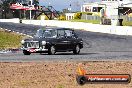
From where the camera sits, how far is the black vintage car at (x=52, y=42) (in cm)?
2480

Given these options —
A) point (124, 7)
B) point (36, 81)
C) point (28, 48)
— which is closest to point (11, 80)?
point (36, 81)

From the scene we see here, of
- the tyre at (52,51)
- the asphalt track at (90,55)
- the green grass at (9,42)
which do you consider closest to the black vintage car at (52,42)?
the tyre at (52,51)

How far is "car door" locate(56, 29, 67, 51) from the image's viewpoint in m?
25.3

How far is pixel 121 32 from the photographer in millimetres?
55344

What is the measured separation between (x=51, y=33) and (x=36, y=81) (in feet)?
45.6

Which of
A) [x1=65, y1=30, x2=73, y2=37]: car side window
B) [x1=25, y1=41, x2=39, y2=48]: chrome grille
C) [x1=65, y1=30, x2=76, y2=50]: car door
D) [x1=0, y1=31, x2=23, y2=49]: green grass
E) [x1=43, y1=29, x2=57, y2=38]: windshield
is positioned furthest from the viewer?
[x1=0, y1=31, x2=23, y2=49]: green grass

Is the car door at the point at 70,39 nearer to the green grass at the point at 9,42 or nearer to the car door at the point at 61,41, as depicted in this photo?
the car door at the point at 61,41

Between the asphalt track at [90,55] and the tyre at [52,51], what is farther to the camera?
the tyre at [52,51]

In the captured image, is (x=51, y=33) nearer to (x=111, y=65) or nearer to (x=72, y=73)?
(x=111, y=65)

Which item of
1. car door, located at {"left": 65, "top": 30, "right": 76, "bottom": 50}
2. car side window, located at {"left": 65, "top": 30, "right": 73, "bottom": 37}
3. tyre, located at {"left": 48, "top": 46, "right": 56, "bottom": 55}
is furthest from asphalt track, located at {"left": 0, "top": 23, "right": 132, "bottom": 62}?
car side window, located at {"left": 65, "top": 30, "right": 73, "bottom": 37}

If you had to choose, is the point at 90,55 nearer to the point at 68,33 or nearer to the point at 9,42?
the point at 68,33

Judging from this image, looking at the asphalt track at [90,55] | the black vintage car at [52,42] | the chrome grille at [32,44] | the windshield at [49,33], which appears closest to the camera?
the asphalt track at [90,55]

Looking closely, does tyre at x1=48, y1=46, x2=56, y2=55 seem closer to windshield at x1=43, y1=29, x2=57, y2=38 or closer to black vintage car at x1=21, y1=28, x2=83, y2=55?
black vintage car at x1=21, y1=28, x2=83, y2=55

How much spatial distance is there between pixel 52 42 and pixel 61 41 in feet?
2.13
